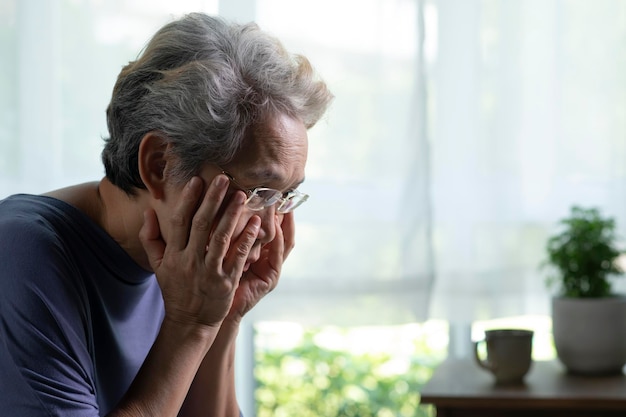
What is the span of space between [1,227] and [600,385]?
1.31 m

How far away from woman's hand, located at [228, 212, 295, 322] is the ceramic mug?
62cm

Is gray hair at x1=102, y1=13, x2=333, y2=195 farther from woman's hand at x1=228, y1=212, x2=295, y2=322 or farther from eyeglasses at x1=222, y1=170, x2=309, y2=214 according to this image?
woman's hand at x1=228, y1=212, x2=295, y2=322

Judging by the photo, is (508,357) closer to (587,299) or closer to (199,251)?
(587,299)

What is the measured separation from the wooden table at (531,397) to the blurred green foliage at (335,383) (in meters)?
0.57

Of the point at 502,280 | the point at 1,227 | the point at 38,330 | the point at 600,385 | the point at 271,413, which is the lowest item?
the point at 271,413

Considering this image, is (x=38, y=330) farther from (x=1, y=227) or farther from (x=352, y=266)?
(x=352, y=266)

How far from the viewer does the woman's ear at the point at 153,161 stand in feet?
4.19

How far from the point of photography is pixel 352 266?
2.20 m

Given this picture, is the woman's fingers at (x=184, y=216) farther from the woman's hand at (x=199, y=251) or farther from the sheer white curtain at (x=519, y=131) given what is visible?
the sheer white curtain at (x=519, y=131)

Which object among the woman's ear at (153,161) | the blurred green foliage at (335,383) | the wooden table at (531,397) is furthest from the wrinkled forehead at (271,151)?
the blurred green foliage at (335,383)

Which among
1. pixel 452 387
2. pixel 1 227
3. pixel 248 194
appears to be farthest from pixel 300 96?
pixel 452 387

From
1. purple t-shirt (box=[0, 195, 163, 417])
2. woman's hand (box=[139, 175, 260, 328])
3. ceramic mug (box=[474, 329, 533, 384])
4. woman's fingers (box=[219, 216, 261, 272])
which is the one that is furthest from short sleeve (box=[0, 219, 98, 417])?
ceramic mug (box=[474, 329, 533, 384])

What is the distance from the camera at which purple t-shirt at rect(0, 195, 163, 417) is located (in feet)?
3.68

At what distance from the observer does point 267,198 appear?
1.31 m
